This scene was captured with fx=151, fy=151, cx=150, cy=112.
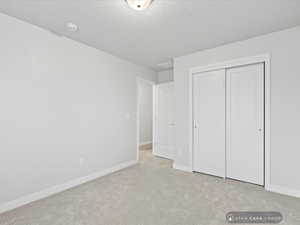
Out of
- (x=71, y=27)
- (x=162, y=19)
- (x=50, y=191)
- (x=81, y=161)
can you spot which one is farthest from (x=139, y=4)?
(x=50, y=191)

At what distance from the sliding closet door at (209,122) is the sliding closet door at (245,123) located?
0.40 feet

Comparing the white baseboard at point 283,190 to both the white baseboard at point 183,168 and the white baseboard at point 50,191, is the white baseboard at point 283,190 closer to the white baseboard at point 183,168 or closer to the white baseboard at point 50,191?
the white baseboard at point 183,168

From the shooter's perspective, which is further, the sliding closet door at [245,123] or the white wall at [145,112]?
the white wall at [145,112]

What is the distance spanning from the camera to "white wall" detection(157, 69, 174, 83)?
14.6 feet

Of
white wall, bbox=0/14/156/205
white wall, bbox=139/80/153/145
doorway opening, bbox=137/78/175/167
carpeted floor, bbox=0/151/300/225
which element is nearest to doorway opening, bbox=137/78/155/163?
white wall, bbox=139/80/153/145

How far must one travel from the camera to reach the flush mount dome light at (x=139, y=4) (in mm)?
Answer: 1681

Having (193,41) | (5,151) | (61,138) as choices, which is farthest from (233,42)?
(5,151)

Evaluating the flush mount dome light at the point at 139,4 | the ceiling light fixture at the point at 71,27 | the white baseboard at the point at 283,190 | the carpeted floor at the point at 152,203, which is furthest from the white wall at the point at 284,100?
the ceiling light fixture at the point at 71,27

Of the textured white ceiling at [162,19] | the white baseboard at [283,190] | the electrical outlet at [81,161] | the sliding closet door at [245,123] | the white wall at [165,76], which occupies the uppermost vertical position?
the textured white ceiling at [162,19]

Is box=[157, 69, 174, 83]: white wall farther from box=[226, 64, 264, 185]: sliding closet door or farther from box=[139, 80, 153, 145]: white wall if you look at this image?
box=[226, 64, 264, 185]: sliding closet door

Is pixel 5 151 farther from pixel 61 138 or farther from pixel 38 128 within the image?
pixel 61 138

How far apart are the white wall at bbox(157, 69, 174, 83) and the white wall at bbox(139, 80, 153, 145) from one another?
65.7 inches

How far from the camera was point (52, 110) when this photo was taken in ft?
7.76

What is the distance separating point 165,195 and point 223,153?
1.43m
